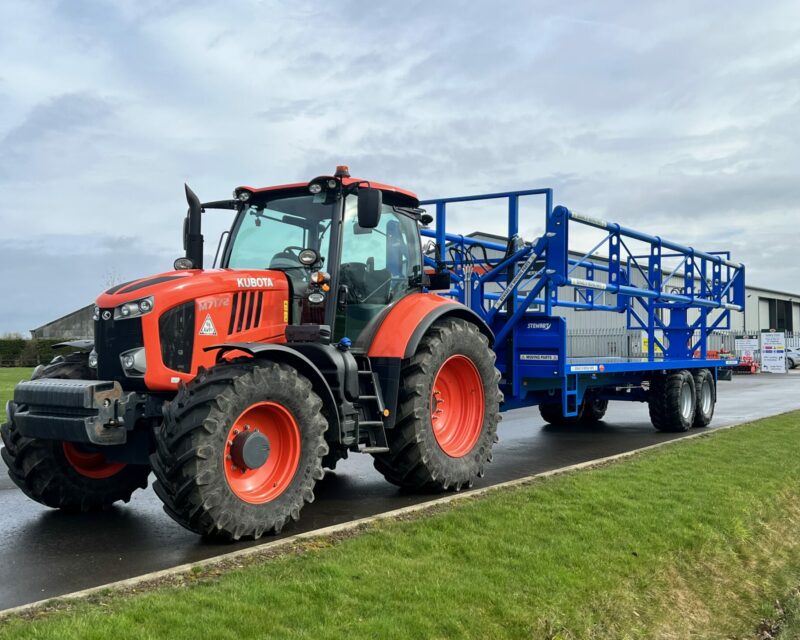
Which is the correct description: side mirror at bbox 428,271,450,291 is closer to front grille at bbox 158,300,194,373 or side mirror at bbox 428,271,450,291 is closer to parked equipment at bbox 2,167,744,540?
parked equipment at bbox 2,167,744,540

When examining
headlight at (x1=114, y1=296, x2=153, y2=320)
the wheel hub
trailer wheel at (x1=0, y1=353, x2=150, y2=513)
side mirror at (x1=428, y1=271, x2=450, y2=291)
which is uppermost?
side mirror at (x1=428, y1=271, x2=450, y2=291)

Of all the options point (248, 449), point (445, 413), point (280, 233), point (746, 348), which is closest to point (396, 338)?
point (445, 413)

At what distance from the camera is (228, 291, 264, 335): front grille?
20.1ft

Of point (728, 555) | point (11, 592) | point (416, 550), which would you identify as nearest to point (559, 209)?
point (728, 555)

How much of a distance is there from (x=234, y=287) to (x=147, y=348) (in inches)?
33.5

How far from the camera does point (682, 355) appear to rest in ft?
48.2

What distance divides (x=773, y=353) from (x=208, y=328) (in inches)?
1476

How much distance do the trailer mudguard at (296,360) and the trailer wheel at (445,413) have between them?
89 centimetres

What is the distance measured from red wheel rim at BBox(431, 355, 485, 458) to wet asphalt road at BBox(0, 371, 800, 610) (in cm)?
62

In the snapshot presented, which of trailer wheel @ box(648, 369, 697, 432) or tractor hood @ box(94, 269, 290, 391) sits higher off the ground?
tractor hood @ box(94, 269, 290, 391)

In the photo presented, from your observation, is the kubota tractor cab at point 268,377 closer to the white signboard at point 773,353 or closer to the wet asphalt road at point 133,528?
the wet asphalt road at point 133,528

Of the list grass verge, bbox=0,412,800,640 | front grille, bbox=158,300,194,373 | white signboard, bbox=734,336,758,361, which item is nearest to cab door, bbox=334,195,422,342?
front grille, bbox=158,300,194,373

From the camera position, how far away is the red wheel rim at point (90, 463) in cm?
636

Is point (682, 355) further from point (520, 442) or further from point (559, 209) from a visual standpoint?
point (559, 209)
